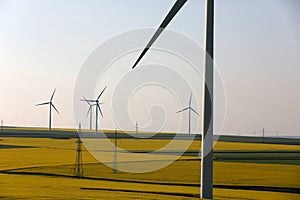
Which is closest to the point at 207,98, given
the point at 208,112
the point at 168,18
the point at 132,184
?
the point at 208,112

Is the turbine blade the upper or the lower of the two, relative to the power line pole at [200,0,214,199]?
upper

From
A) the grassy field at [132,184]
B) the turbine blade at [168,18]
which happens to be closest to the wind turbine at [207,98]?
the turbine blade at [168,18]

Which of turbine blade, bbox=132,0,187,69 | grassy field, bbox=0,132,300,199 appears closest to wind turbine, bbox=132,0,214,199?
turbine blade, bbox=132,0,187,69

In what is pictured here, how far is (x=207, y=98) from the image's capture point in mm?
24688

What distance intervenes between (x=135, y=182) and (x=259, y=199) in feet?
37.0

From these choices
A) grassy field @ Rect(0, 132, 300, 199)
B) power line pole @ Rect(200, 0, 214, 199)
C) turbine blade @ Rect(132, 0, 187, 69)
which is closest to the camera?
power line pole @ Rect(200, 0, 214, 199)

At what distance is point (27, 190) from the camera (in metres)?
27.2

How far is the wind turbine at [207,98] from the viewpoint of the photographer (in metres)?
23.6

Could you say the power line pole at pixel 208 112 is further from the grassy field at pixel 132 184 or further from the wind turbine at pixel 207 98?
the grassy field at pixel 132 184

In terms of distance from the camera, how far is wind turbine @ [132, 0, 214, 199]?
23.6 m

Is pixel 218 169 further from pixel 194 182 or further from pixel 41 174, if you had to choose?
pixel 41 174

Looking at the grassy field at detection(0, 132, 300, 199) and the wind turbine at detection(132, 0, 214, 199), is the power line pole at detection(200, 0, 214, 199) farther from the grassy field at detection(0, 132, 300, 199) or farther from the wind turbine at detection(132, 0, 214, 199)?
the grassy field at detection(0, 132, 300, 199)

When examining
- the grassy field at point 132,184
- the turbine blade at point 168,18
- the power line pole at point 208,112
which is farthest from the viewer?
the grassy field at point 132,184

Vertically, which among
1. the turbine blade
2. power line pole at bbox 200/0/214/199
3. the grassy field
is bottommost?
the grassy field
